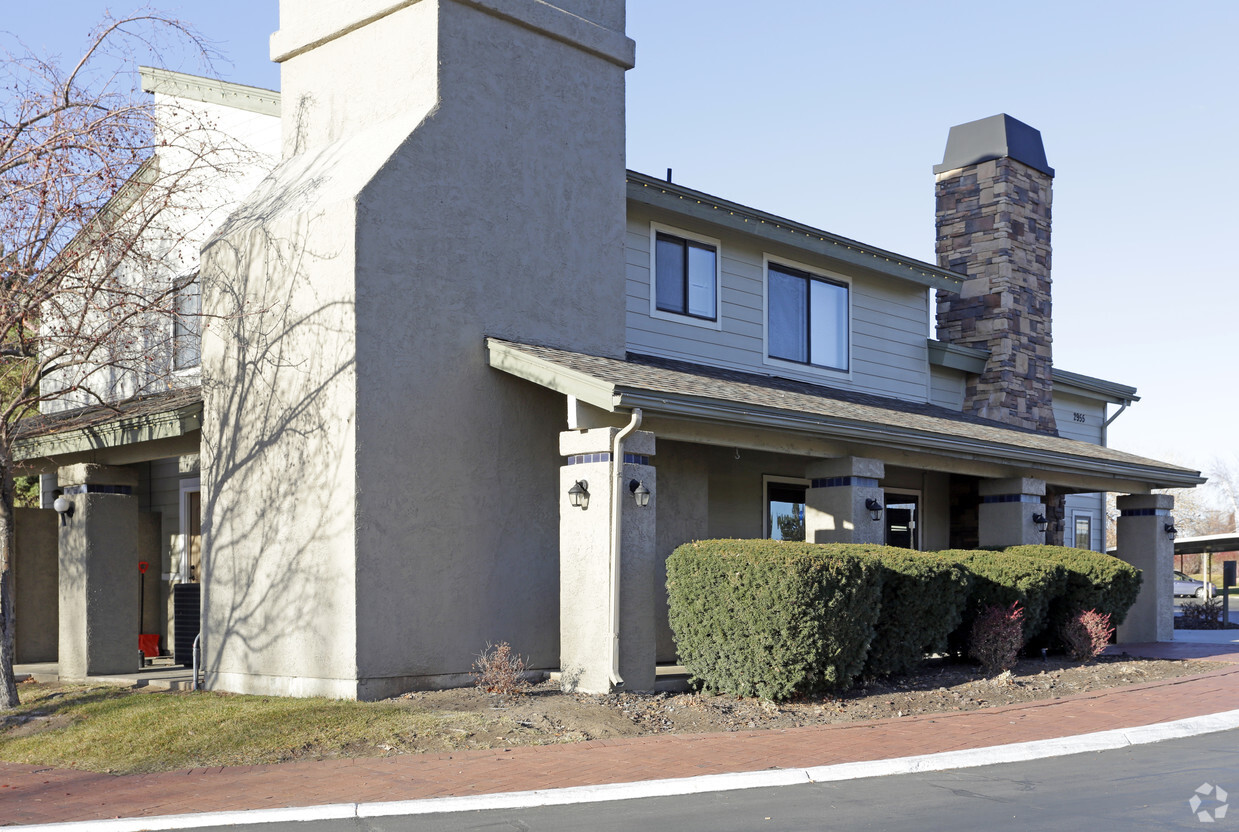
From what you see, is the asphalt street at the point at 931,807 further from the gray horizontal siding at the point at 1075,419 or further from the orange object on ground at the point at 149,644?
the gray horizontal siding at the point at 1075,419

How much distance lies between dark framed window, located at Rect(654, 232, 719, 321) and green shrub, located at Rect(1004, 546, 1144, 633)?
17.9 ft

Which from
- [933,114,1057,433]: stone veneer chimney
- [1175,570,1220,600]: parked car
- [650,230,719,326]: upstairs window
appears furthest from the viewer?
[1175,570,1220,600]: parked car

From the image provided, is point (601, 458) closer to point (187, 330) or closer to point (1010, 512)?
point (187, 330)

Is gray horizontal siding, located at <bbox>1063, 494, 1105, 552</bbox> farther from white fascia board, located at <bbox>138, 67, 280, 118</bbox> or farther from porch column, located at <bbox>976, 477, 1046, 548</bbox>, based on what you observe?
white fascia board, located at <bbox>138, 67, 280, 118</bbox>

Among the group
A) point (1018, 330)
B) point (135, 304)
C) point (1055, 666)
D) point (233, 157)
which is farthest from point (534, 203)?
point (1018, 330)

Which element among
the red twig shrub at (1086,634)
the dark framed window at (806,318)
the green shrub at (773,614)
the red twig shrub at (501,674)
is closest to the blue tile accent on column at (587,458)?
the green shrub at (773,614)

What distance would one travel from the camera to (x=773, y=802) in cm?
784

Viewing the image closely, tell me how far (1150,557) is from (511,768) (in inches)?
568

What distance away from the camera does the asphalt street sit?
7047 millimetres

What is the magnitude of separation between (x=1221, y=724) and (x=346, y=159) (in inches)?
418

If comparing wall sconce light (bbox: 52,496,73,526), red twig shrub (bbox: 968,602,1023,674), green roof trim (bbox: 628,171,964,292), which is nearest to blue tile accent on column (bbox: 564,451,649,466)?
green roof trim (bbox: 628,171,964,292)

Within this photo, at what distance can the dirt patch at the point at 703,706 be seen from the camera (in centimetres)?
1012

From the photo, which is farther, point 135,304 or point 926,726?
point 135,304

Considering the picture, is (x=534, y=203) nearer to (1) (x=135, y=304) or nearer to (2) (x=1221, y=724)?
(1) (x=135, y=304)
